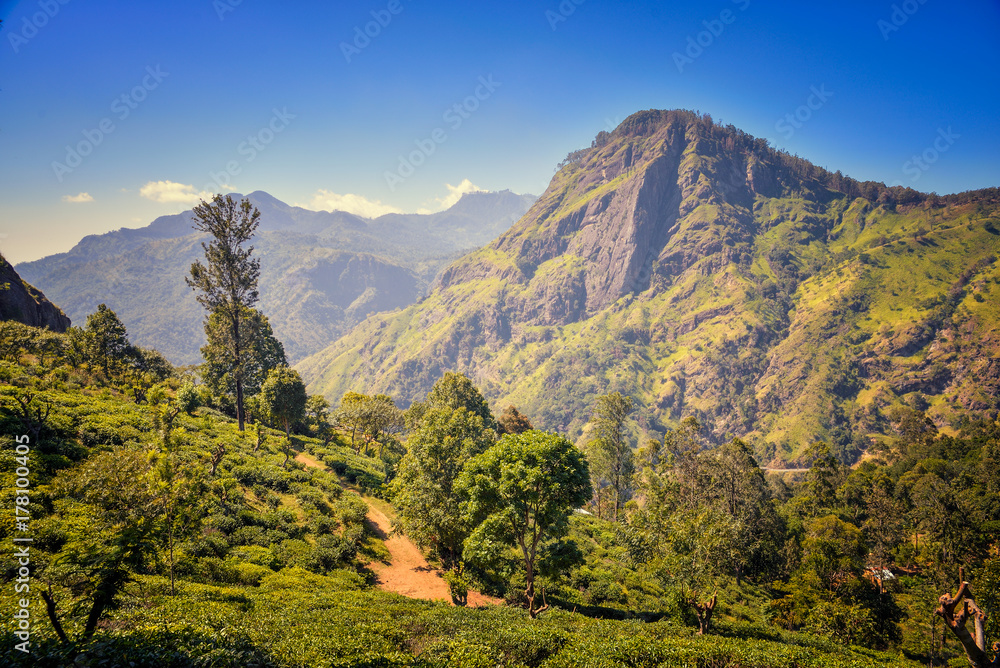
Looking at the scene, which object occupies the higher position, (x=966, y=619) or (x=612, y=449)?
(x=966, y=619)

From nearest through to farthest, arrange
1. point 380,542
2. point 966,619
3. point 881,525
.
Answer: point 966,619
point 380,542
point 881,525

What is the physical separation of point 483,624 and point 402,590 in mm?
11383

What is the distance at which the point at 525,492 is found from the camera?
21.0 m

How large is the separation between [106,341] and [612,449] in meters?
68.1

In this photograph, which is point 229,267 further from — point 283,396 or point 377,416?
point 377,416

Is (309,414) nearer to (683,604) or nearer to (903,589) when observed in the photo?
(683,604)

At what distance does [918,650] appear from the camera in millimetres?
28781

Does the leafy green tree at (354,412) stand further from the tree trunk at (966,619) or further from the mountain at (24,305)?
the tree trunk at (966,619)

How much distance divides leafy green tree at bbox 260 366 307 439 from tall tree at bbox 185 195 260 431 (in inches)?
110

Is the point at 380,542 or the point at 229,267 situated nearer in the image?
the point at 380,542

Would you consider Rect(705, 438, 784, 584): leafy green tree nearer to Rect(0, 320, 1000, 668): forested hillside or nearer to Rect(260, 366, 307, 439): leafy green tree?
Rect(0, 320, 1000, 668): forested hillside

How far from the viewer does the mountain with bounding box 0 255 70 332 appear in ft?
181

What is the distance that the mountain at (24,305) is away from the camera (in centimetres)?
5506

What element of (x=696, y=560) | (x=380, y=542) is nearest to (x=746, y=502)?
(x=696, y=560)
